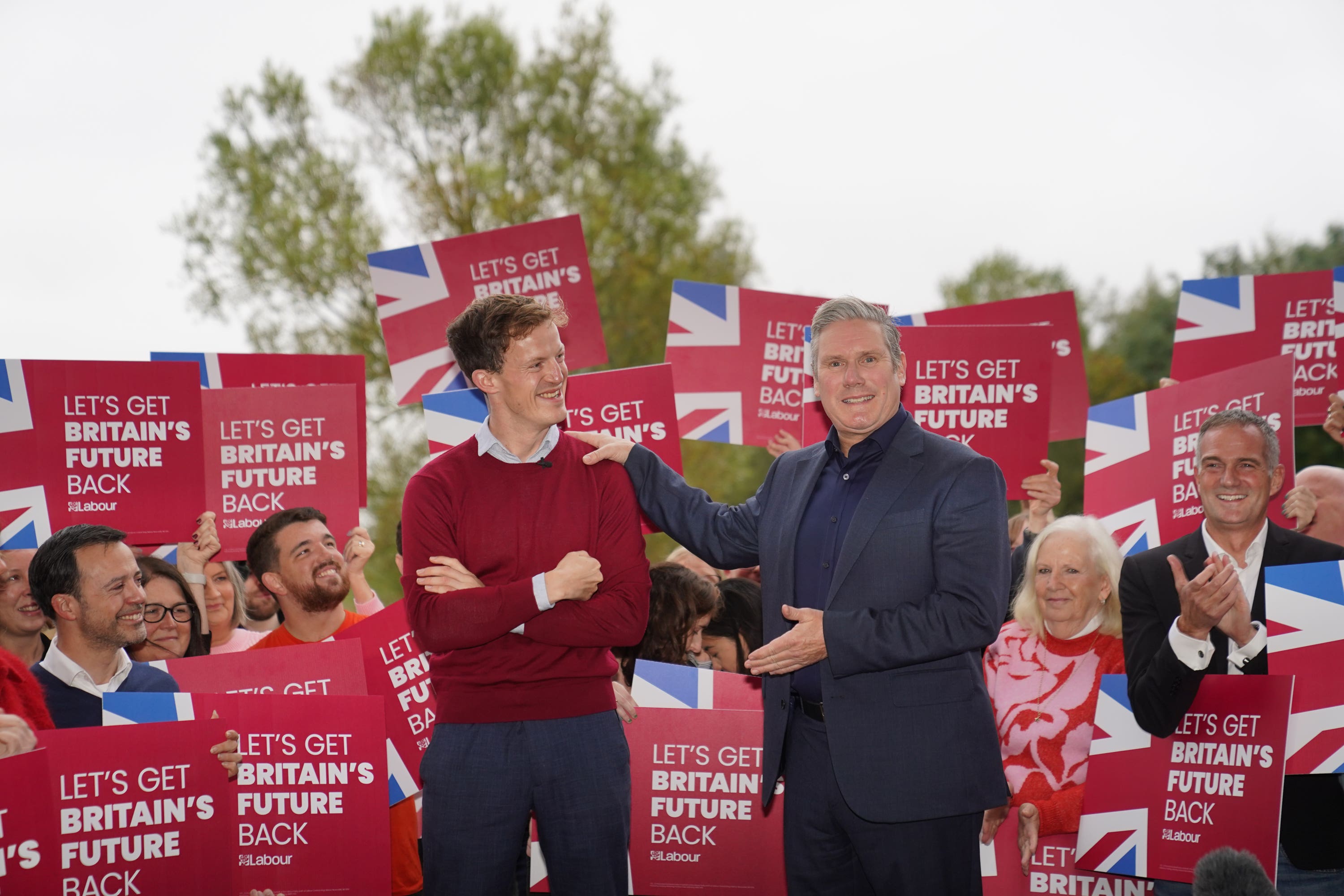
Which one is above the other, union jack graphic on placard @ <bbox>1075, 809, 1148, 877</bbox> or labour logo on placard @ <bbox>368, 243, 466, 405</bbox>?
labour logo on placard @ <bbox>368, 243, 466, 405</bbox>

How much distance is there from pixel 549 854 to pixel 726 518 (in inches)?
47.9

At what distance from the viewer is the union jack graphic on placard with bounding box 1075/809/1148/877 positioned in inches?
161

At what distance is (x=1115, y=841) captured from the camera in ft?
13.5

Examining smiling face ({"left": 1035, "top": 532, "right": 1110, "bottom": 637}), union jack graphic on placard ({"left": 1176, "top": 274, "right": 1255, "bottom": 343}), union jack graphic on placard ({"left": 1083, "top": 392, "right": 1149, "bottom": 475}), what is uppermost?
union jack graphic on placard ({"left": 1176, "top": 274, "right": 1255, "bottom": 343})

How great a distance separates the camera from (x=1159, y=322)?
101ft

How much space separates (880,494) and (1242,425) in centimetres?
192

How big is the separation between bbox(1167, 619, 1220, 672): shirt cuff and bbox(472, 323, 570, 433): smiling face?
87.5 inches

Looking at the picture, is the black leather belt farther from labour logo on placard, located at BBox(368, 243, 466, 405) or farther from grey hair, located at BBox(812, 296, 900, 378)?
labour logo on placard, located at BBox(368, 243, 466, 405)

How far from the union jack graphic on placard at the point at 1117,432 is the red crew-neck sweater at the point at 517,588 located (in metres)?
2.59

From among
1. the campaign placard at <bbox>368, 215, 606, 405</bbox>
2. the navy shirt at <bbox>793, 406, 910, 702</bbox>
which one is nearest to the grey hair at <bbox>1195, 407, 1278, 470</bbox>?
the navy shirt at <bbox>793, 406, 910, 702</bbox>

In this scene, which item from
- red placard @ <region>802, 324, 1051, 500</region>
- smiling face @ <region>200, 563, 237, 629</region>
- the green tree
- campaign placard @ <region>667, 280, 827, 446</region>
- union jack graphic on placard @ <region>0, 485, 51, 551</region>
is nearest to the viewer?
union jack graphic on placard @ <region>0, 485, 51, 551</region>

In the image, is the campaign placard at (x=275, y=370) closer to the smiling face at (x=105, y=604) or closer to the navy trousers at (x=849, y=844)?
the smiling face at (x=105, y=604)

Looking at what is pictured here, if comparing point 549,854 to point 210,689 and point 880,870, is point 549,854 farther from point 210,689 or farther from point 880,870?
point 210,689

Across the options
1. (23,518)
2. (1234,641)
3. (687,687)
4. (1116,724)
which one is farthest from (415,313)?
(1234,641)
